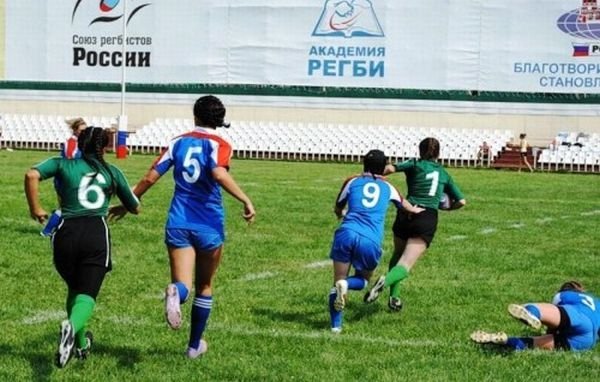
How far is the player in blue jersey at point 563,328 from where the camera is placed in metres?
7.52

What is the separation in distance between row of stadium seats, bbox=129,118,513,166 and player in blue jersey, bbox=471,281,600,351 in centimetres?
3358

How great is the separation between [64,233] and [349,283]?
2561mm

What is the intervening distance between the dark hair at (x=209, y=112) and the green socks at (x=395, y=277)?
265 centimetres

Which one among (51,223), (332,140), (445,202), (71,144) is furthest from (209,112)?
(332,140)

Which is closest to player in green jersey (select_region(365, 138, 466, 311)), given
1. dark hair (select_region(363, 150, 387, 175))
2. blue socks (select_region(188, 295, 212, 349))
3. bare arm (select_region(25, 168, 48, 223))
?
dark hair (select_region(363, 150, 387, 175))

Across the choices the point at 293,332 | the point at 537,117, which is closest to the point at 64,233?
the point at 293,332

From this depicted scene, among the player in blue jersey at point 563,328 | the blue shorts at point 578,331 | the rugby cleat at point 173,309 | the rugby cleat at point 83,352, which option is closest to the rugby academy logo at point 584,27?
the player in blue jersey at point 563,328

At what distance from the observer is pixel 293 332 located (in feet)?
27.6

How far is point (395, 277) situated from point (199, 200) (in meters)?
2.73

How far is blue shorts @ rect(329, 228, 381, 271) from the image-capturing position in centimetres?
840

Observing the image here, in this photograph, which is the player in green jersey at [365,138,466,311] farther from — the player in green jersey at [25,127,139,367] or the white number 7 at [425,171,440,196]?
the player in green jersey at [25,127,139,367]

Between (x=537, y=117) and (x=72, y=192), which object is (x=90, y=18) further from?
(x=72, y=192)

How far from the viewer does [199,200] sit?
702 cm

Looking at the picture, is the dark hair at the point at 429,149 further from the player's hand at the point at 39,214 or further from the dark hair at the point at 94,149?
the player's hand at the point at 39,214
